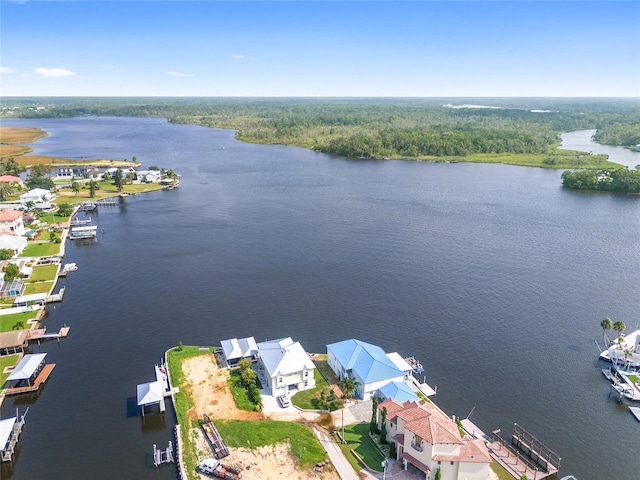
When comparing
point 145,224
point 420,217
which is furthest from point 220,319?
point 420,217

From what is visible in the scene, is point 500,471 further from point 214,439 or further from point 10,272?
point 10,272

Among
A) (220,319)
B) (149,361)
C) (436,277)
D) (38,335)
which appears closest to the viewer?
(149,361)

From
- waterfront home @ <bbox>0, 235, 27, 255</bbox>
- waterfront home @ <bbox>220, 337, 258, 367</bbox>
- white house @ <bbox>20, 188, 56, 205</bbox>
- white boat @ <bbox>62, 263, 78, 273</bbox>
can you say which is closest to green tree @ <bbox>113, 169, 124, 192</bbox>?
white house @ <bbox>20, 188, 56, 205</bbox>

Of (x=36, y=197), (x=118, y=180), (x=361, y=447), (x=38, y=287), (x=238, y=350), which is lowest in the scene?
(x=361, y=447)

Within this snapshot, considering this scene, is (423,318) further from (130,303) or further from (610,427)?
(130,303)

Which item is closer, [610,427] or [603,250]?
[610,427]

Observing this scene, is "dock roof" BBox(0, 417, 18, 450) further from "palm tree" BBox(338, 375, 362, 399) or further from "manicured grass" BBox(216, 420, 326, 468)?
"palm tree" BBox(338, 375, 362, 399)

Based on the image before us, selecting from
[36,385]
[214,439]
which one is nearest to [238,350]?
[214,439]
